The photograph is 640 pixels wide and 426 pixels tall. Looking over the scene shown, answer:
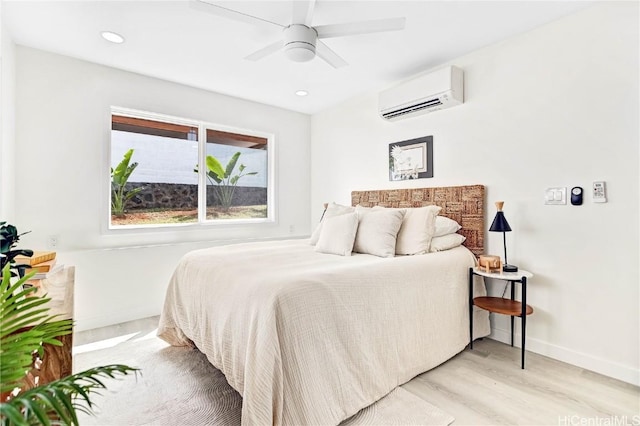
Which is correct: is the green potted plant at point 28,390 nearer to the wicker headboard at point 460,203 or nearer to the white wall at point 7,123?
the white wall at point 7,123

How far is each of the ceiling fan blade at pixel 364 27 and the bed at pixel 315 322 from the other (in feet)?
4.75

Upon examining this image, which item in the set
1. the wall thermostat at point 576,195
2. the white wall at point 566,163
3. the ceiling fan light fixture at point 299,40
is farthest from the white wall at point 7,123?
the wall thermostat at point 576,195

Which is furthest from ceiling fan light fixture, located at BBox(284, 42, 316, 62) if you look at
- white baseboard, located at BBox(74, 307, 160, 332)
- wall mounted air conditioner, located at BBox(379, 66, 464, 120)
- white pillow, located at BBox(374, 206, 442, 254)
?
white baseboard, located at BBox(74, 307, 160, 332)

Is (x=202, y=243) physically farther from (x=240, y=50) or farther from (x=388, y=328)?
(x=388, y=328)

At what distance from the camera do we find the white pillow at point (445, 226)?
2684 millimetres

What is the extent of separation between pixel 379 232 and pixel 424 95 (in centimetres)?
136

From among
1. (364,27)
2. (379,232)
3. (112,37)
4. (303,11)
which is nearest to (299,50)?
(303,11)

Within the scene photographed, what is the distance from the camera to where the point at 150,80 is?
3297 millimetres

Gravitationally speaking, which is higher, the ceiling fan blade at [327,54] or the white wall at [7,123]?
the ceiling fan blade at [327,54]

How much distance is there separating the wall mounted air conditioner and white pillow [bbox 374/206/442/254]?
0.99 m

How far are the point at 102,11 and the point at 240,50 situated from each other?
970 millimetres

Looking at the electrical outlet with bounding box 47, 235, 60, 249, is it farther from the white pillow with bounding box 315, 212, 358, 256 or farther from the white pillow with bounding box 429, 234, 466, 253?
the white pillow with bounding box 429, 234, 466, 253

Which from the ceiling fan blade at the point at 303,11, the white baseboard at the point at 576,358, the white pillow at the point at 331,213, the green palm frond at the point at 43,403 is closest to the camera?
the green palm frond at the point at 43,403

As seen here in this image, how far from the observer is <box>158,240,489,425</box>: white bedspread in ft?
4.72
